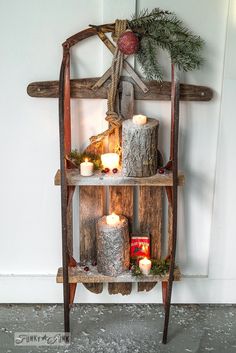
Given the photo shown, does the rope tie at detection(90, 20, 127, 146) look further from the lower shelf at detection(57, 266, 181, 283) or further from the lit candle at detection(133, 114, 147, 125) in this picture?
the lower shelf at detection(57, 266, 181, 283)

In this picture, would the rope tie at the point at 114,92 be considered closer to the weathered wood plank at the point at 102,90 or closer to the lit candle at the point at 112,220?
the weathered wood plank at the point at 102,90

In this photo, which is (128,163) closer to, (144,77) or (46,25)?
(144,77)

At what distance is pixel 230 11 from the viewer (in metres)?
2.10

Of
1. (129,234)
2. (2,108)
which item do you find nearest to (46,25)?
(2,108)

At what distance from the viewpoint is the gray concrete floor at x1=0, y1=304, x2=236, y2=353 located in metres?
2.19

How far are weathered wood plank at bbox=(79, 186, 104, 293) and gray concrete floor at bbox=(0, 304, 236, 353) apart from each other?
318 mm

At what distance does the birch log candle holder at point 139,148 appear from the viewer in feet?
6.61

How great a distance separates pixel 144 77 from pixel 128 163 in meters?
0.41

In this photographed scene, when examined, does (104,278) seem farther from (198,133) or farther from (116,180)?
(198,133)

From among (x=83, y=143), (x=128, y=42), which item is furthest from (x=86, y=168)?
(x=128, y=42)

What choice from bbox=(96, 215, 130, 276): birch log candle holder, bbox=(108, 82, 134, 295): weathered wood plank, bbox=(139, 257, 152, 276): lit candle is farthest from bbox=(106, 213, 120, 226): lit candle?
bbox=(139, 257, 152, 276): lit candle

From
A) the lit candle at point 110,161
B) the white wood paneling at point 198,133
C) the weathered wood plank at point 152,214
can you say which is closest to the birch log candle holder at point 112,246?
the weathered wood plank at point 152,214

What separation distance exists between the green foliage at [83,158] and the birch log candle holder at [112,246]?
253mm

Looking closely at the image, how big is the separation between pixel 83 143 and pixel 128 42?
0.53 meters
